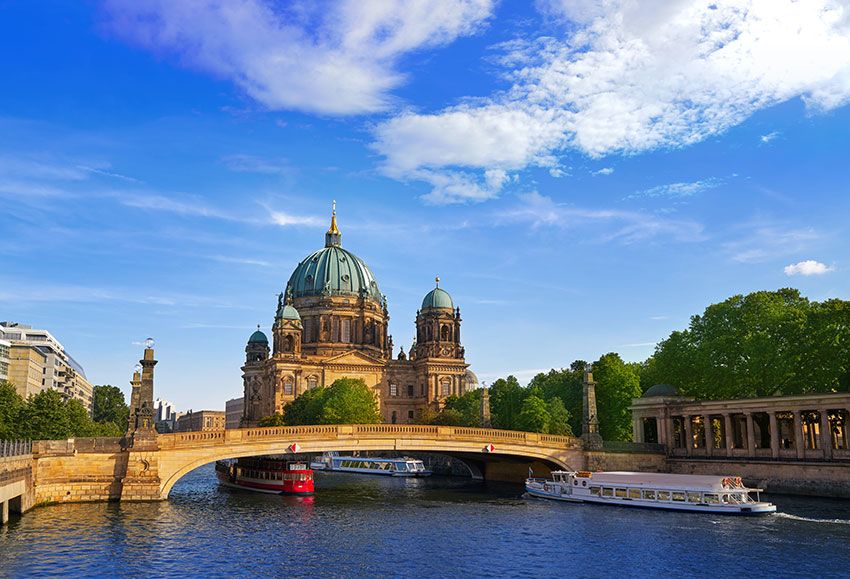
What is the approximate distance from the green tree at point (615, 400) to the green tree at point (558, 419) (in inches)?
156

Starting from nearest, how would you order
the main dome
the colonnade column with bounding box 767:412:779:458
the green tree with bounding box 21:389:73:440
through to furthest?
the colonnade column with bounding box 767:412:779:458
the green tree with bounding box 21:389:73:440
the main dome

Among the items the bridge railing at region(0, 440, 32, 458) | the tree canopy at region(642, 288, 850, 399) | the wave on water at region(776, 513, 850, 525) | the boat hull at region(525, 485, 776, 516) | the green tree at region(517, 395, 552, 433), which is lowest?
the wave on water at region(776, 513, 850, 525)

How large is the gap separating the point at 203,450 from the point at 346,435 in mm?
11463

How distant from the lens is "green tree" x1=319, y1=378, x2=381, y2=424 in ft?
385

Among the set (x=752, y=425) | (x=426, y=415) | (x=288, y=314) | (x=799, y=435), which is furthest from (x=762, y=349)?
(x=288, y=314)

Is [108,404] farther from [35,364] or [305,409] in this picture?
[305,409]

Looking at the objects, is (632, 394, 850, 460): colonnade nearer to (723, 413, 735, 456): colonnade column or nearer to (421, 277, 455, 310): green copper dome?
(723, 413, 735, 456): colonnade column

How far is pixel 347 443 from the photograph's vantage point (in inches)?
2606

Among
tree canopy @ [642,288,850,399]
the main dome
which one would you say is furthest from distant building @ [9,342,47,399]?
tree canopy @ [642,288,850,399]

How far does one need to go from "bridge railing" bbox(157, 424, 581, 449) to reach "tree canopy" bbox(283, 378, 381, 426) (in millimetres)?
45774

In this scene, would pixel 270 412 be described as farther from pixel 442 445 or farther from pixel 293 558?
pixel 293 558

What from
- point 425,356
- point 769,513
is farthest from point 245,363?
point 769,513

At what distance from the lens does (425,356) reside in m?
158

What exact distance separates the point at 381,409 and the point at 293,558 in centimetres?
11687
